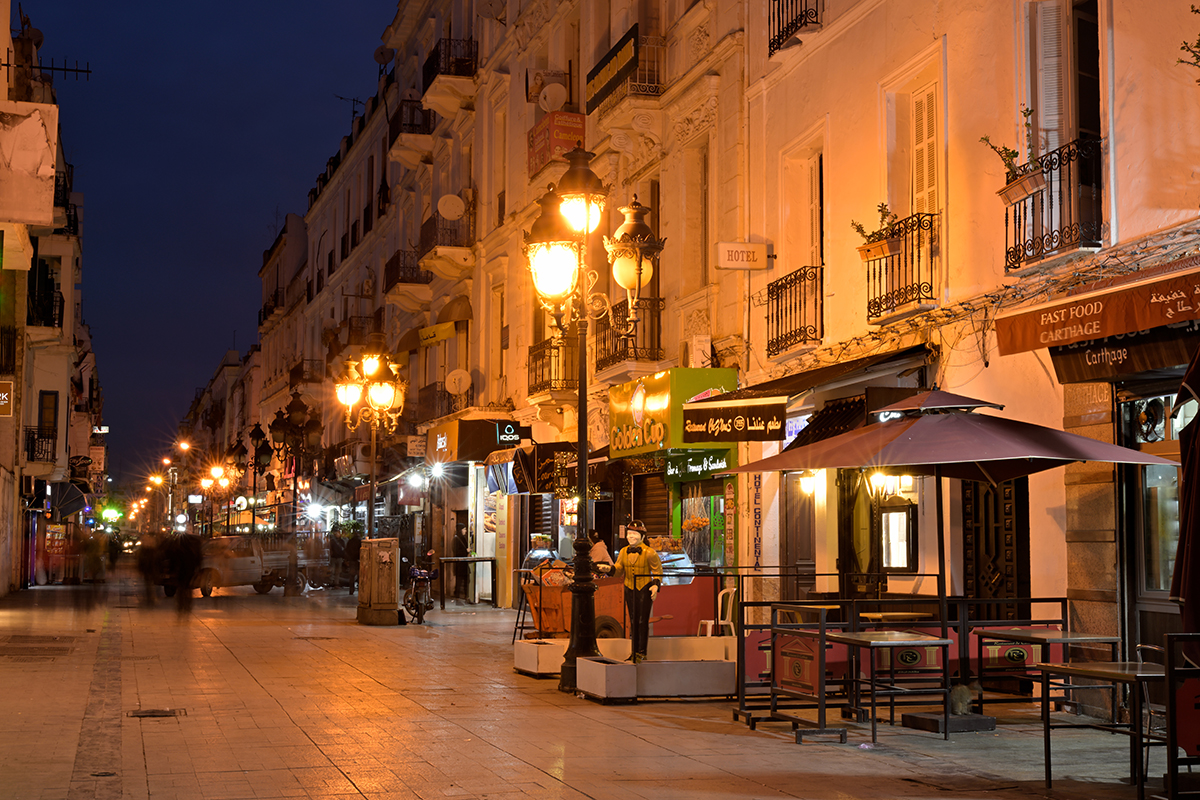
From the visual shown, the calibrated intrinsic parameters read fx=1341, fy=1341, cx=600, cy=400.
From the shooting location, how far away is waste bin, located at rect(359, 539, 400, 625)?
22.6 m

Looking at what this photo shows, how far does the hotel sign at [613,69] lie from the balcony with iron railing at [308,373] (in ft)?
95.2

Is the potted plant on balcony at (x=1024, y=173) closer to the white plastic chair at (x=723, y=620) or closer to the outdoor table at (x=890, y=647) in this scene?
the outdoor table at (x=890, y=647)

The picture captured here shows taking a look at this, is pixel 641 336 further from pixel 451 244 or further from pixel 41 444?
pixel 41 444

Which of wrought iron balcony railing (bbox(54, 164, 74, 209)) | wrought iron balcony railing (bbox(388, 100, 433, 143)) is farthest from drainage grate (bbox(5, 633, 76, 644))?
wrought iron balcony railing (bbox(54, 164, 74, 209))

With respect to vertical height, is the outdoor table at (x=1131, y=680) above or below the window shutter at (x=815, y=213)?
below

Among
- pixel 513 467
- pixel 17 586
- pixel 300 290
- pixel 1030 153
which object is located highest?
pixel 300 290

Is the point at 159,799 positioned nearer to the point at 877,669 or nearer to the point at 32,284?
the point at 877,669

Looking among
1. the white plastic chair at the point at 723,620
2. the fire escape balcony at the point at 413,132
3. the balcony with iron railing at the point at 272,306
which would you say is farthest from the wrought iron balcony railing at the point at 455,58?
the balcony with iron railing at the point at 272,306

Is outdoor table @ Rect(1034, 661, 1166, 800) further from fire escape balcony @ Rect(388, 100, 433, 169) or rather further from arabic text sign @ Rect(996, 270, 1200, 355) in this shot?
fire escape balcony @ Rect(388, 100, 433, 169)

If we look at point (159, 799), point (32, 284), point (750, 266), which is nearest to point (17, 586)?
point (32, 284)

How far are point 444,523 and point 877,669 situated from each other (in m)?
24.3

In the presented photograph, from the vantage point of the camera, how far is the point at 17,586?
3862 cm

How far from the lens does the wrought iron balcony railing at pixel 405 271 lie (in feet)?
117

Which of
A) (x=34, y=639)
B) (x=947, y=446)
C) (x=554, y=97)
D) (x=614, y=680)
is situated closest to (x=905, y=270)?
(x=947, y=446)
